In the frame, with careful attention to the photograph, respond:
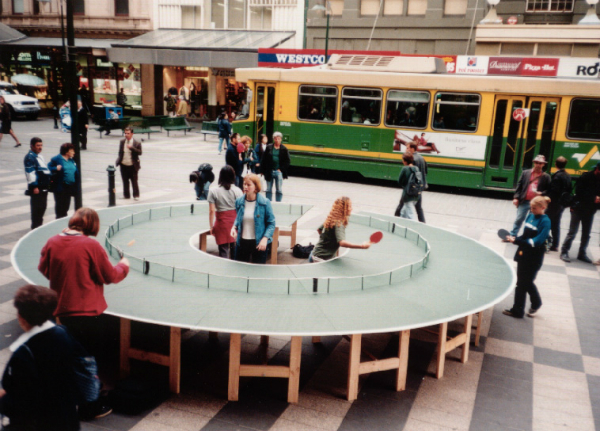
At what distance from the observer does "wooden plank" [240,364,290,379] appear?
206 inches

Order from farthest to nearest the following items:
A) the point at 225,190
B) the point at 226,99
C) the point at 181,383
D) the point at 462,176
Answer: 1. the point at 226,99
2. the point at 462,176
3. the point at 225,190
4. the point at 181,383

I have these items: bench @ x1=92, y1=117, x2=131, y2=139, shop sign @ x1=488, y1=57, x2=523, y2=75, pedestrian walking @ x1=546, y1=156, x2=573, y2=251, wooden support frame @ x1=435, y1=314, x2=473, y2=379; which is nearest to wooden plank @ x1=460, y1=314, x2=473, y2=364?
wooden support frame @ x1=435, y1=314, x2=473, y2=379

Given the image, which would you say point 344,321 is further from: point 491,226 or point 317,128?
point 317,128

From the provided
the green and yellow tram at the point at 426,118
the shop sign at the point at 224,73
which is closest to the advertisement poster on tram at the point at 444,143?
the green and yellow tram at the point at 426,118

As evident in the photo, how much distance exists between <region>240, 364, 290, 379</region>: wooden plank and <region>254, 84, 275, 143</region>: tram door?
13.3 meters

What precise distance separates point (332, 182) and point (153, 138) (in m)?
12.3

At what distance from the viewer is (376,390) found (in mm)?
5617

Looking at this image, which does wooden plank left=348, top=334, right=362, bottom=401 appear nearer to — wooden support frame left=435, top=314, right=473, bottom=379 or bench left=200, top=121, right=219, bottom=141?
wooden support frame left=435, top=314, right=473, bottom=379

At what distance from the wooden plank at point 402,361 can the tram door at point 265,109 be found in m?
13.2

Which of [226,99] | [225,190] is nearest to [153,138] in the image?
[226,99]

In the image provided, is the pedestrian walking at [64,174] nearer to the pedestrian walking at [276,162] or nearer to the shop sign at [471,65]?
the pedestrian walking at [276,162]

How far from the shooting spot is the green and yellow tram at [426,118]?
48.7 ft

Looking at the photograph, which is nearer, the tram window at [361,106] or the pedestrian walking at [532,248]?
the pedestrian walking at [532,248]

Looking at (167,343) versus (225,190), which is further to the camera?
(225,190)
